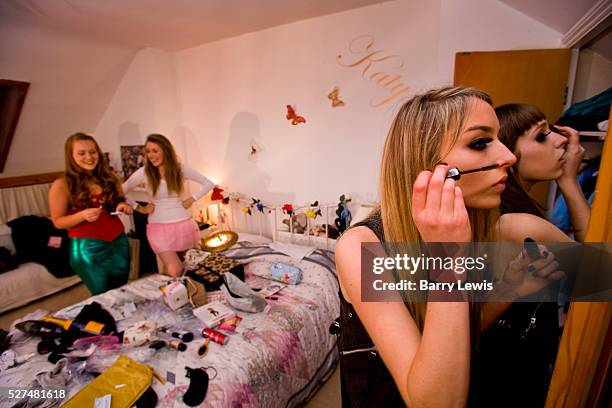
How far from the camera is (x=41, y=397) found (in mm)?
1275

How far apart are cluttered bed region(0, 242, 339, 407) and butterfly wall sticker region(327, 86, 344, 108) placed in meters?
1.56

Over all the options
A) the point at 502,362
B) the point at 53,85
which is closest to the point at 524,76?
the point at 502,362

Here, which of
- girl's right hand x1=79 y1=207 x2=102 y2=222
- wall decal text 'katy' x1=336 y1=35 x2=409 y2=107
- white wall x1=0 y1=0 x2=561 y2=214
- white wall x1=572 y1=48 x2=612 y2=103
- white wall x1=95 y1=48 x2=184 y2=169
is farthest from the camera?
white wall x1=95 y1=48 x2=184 y2=169

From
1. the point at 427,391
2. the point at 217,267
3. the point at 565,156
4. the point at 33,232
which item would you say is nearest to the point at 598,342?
the point at 427,391

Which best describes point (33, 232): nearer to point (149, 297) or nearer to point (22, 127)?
point (22, 127)

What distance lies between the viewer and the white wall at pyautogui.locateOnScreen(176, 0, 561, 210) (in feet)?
6.78

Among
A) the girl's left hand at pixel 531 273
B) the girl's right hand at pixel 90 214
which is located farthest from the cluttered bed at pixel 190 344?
the girl's left hand at pixel 531 273

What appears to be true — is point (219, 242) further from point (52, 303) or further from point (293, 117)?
point (52, 303)

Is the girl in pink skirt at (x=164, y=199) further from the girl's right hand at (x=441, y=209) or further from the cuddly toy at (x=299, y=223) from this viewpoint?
the girl's right hand at (x=441, y=209)

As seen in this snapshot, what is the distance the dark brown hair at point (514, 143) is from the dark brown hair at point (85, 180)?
257 centimetres

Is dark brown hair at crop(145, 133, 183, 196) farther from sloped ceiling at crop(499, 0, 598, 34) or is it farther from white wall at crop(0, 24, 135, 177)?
sloped ceiling at crop(499, 0, 598, 34)

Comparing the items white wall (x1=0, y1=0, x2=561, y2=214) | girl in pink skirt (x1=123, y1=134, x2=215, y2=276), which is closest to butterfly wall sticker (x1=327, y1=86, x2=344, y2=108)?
white wall (x1=0, y1=0, x2=561, y2=214)

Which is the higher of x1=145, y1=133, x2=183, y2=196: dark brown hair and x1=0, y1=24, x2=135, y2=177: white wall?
x1=0, y1=24, x2=135, y2=177: white wall

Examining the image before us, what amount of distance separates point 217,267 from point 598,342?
7.44 feet
